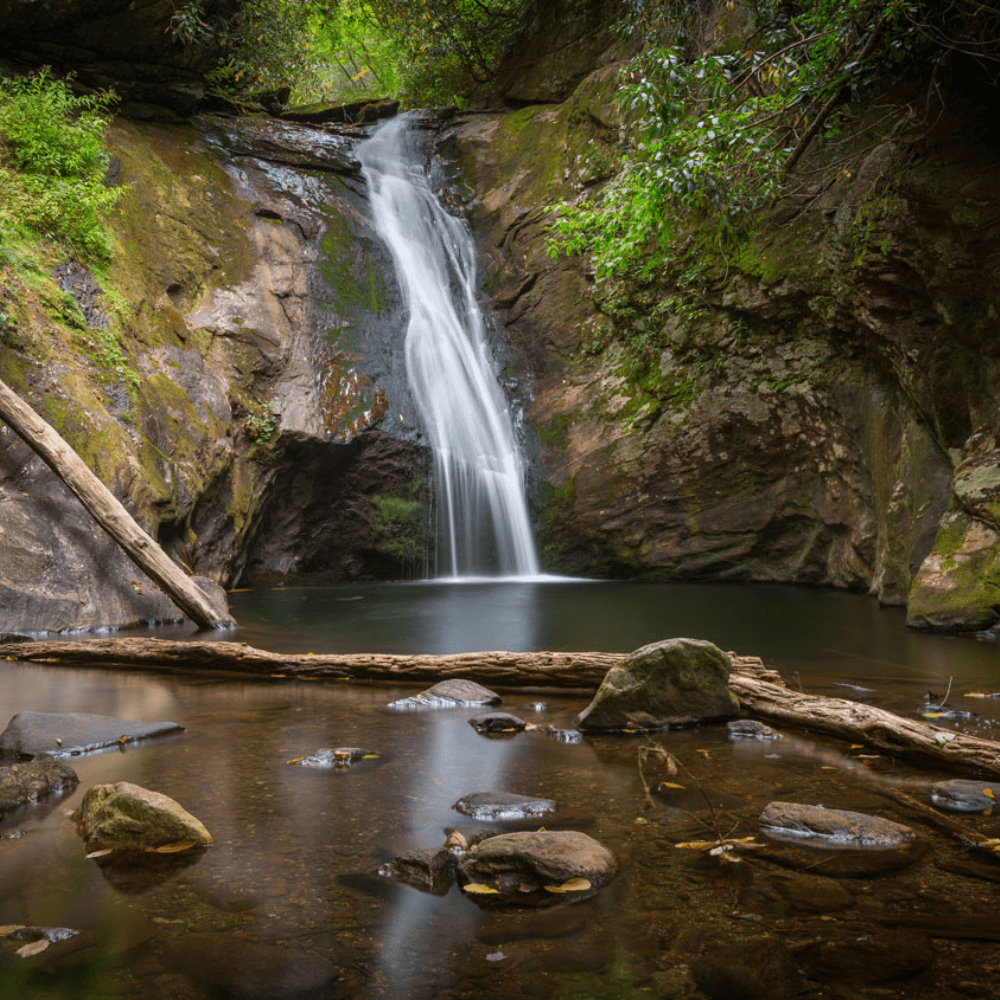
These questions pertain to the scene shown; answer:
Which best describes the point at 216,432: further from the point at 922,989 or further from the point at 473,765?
the point at 922,989

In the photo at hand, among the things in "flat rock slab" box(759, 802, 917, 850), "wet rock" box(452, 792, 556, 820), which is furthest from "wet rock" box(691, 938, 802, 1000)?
"wet rock" box(452, 792, 556, 820)

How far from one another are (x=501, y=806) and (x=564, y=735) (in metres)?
1.04

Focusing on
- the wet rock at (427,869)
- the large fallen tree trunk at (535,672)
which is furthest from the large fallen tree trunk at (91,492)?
the wet rock at (427,869)

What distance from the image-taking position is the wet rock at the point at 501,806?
2.76 meters

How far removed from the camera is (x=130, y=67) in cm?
1327

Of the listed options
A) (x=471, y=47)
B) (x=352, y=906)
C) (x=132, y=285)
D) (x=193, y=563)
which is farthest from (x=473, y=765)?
(x=471, y=47)

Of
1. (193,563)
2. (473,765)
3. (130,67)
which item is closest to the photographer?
(473,765)

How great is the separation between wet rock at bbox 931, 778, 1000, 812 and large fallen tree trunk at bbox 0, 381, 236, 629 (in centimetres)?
631

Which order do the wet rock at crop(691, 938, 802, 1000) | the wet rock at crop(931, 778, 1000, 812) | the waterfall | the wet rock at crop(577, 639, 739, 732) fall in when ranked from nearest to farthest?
the wet rock at crop(691, 938, 802, 1000) < the wet rock at crop(931, 778, 1000, 812) < the wet rock at crop(577, 639, 739, 732) < the waterfall

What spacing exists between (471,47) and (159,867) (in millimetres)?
19876

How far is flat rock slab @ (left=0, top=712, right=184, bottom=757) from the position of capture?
3.44 meters

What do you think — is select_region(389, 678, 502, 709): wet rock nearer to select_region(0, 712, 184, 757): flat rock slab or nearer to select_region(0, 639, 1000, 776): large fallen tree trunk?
select_region(0, 639, 1000, 776): large fallen tree trunk

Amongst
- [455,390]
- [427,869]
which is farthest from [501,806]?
[455,390]

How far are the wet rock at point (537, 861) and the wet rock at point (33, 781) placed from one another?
→ 1658 mm
